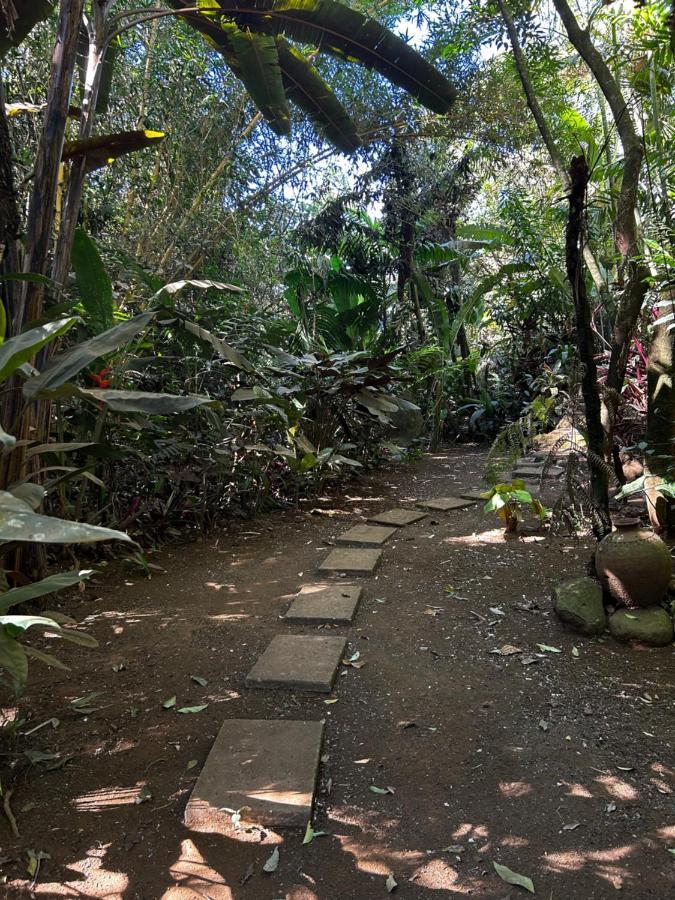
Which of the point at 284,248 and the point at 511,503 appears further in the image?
the point at 284,248

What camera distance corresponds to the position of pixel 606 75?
136 inches

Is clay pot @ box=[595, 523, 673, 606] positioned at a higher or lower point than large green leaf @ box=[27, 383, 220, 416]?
lower

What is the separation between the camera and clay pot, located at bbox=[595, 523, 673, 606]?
2.65 metres

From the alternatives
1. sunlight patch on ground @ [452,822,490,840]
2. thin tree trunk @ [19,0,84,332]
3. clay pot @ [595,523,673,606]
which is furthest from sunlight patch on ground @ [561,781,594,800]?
thin tree trunk @ [19,0,84,332]

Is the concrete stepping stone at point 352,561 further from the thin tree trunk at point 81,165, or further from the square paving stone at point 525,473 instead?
the square paving stone at point 525,473

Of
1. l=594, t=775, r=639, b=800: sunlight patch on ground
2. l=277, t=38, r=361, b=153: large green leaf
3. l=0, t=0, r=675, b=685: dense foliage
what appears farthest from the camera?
l=277, t=38, r=361, b=153: large green leaf

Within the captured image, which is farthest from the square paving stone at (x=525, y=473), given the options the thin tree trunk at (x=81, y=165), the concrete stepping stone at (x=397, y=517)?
the thin tree trunk at (x=81, y=165)

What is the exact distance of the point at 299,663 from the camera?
2.45 m

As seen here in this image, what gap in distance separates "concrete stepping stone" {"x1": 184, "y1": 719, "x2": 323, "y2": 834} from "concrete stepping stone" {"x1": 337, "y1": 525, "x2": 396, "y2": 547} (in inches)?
86.6

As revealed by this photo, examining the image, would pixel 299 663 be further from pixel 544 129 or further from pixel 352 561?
pixel 544 129

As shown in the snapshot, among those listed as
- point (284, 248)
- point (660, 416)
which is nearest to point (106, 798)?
point (660, 416)

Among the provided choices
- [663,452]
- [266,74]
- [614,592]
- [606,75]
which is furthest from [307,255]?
[614,592]

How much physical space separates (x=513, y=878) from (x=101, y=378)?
2898 mm

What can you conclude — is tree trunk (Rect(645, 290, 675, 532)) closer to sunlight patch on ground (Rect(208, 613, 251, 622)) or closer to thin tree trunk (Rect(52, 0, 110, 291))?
sunlight patch on ground (Rect(208, 613, 251, 622))
